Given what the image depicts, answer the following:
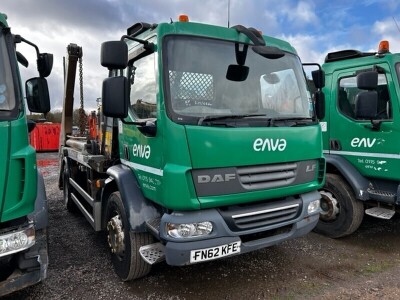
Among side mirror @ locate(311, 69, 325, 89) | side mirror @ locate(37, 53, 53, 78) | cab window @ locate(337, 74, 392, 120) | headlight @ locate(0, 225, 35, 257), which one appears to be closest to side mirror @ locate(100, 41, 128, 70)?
side mirror @ locate(37, 53, 53, 78)

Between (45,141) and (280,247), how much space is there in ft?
54.2

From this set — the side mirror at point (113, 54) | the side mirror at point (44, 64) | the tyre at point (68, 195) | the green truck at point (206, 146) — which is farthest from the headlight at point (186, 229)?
the tyre at point (68, 195)

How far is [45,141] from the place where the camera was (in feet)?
57.9

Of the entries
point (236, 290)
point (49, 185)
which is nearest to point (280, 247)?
point (236, 290)

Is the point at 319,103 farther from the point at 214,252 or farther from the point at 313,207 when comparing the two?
the point at 214,252

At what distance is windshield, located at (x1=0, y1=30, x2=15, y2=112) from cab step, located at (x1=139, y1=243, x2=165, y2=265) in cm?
160

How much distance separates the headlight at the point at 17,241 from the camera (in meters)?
2.34

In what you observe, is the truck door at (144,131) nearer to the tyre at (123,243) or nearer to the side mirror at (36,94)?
the tyre at (123,243)

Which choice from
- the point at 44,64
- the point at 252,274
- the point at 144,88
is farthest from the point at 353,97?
the point at 44,64

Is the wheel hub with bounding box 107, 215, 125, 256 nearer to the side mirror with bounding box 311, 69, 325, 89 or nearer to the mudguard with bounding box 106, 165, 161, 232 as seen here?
the mudguard with bounding box 106, 165, 161, 232

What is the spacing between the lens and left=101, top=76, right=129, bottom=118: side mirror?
2734 mm

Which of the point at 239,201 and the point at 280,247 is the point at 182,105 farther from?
the point at 280,247

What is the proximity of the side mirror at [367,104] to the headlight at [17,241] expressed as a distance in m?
3.73

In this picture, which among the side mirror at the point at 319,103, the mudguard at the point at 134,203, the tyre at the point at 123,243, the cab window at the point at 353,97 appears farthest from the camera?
the cab window at the point at 353,97
